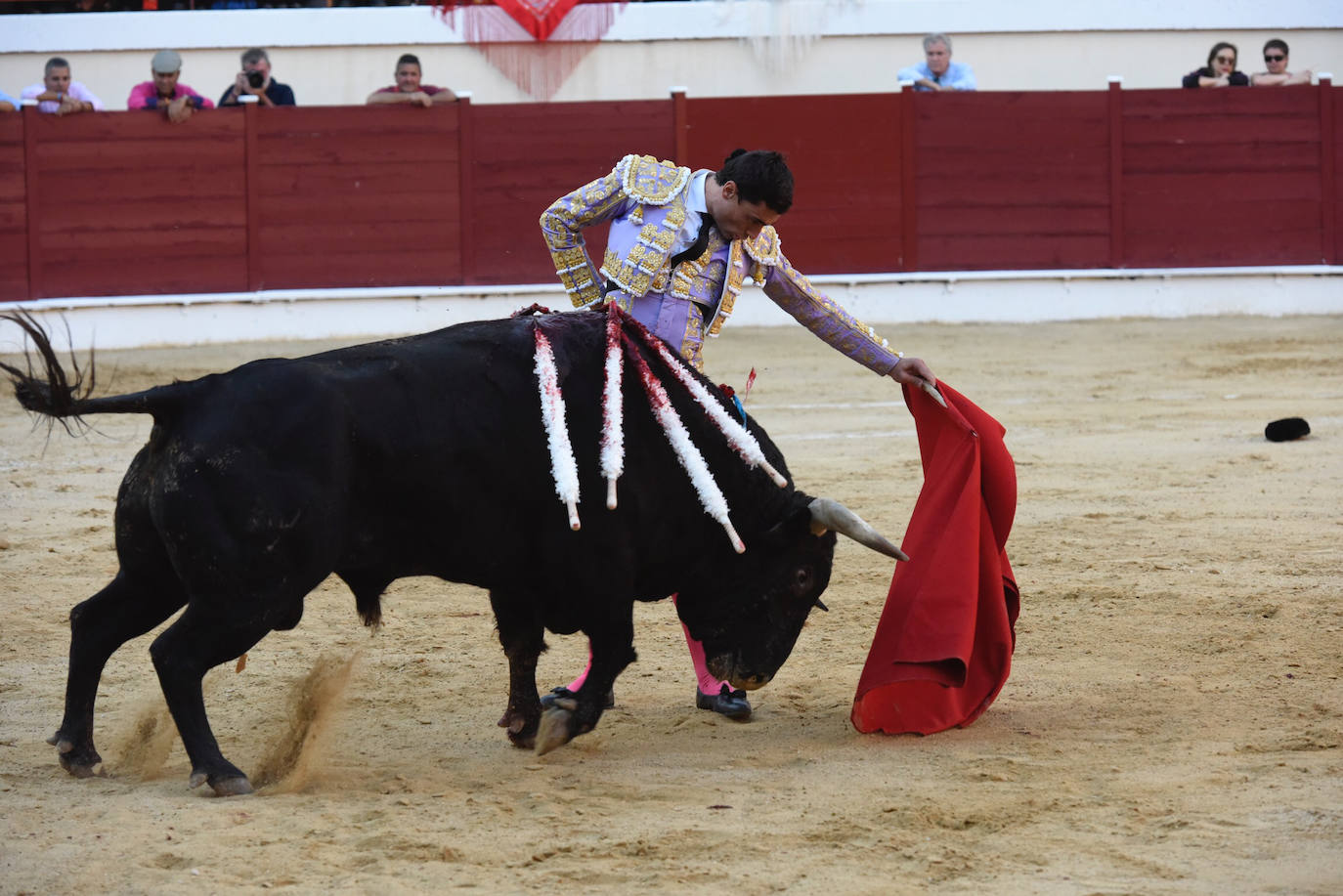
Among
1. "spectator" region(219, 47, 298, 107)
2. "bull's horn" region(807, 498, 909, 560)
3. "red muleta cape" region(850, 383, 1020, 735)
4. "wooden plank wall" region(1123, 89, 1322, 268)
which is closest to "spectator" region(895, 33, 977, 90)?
"wooden plank wall" region(1123, 89, 1322, 268)

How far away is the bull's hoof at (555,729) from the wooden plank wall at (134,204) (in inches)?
314

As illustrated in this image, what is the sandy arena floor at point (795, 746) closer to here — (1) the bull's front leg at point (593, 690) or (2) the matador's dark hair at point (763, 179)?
(1) the bull's front leg at point (593, 690)

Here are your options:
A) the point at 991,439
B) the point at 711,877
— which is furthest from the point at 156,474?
the point at 991,439

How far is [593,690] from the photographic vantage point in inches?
122

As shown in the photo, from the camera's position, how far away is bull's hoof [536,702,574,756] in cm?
306

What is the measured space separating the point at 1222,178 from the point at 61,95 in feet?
24.5

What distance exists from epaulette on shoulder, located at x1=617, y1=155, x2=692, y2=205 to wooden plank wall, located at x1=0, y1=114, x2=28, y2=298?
8.00 meters

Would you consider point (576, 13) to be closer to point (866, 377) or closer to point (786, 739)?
point (866, 377)

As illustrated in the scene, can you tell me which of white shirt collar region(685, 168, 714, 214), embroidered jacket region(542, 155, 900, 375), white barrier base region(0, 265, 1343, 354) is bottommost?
embroidered jacket region(542, 155, 900, 375)

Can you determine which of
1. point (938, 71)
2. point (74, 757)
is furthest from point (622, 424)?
point (938, 71)

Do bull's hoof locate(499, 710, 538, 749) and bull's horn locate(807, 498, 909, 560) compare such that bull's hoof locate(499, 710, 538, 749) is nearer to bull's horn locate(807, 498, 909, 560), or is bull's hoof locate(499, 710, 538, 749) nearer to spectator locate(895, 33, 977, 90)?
bull's horn locate(807, 498, 909, 560)

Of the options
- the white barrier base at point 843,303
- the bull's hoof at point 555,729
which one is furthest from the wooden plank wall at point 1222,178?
the bull's hoof at point 555,729

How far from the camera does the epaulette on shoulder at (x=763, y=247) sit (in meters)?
3.31

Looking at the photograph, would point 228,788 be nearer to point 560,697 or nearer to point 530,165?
point 560,697
